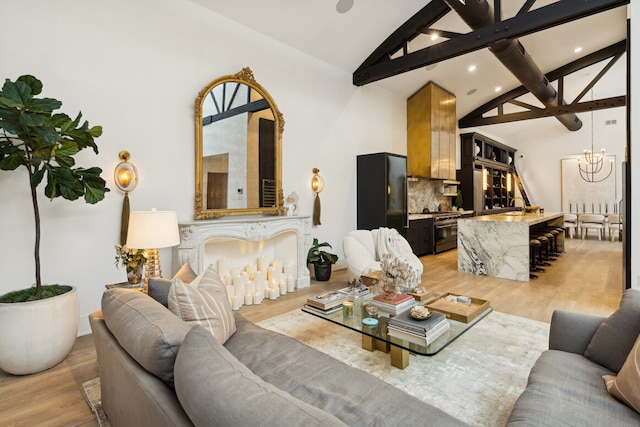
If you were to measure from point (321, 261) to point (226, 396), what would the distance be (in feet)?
14.2

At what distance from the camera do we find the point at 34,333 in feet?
7.55

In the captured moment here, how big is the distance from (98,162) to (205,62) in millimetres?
1735

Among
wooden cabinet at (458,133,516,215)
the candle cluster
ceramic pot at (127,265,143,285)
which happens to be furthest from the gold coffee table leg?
wooden cabinet at (458,133,516,215)

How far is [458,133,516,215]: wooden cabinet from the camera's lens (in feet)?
29.7

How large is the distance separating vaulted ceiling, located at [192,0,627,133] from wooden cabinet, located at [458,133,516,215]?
1448mm

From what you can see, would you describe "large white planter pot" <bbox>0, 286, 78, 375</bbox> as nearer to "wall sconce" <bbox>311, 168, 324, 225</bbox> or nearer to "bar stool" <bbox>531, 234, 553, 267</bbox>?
"wall sconce" <bbox>311, 168, 324, 225</bbox>

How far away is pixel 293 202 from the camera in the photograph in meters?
4.88

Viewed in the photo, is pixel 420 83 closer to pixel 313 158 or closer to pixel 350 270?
pixel 313 158

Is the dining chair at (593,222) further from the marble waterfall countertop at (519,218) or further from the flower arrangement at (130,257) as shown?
the flower arrangement at (130,257)

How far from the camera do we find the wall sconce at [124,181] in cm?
331

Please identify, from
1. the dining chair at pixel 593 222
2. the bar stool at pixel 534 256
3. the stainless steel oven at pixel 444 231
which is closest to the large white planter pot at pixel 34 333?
the bar stool at pixel 534 256

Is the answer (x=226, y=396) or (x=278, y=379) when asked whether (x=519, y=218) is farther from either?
(x=226, y=396)

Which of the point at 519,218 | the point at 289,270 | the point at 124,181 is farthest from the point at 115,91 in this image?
the point at 519,218

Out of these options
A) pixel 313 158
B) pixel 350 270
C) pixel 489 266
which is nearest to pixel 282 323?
pixel 350 270
